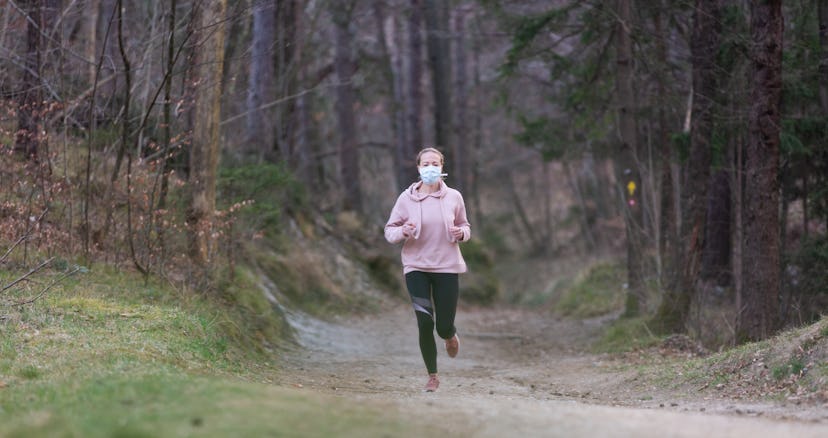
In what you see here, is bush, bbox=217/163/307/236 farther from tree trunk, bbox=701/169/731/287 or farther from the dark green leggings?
tree trunk, bbox=701/169/731/287

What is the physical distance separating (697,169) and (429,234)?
7.16 metres

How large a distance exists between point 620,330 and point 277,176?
6003mm

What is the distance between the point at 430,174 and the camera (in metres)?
9.33

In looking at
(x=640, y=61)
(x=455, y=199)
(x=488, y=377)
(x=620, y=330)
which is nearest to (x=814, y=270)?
(x=620, y=330)

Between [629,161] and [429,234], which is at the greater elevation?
[629,161]

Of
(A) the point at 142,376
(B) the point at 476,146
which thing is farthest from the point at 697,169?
(B) the point at 476,146

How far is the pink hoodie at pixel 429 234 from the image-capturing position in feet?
30.5

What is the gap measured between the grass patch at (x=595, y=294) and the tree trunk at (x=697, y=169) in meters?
6.53

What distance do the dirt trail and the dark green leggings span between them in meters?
0.58

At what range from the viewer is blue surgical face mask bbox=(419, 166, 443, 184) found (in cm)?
933

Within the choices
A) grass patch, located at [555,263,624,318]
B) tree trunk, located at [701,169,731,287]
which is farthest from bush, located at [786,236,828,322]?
grass patch, located at [555,263,624,318]

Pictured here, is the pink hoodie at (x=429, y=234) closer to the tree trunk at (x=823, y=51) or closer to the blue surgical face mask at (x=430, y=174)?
the blue surgical face mask at (x=430, y=174)

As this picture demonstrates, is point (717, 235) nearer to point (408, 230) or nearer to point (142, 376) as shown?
point (408, 230)

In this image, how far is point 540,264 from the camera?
42250 mm
